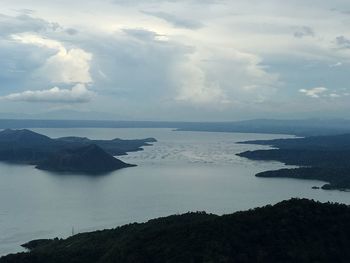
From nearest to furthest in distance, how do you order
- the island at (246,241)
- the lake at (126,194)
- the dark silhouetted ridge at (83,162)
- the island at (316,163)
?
the island at (246,241) < the lake at (126,194) < the island at (316,163) < the dark silhouetted ridge at (83,162)

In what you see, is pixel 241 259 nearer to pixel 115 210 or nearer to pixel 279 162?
pixel 115 210

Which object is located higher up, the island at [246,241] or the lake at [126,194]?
the island at [246,241]

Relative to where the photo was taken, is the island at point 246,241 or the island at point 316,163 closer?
the island at point 246,241

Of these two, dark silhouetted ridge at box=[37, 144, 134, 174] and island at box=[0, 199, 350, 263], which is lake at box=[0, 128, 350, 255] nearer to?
dark silhouetted ridge at box=[37, 144, 134, 174]

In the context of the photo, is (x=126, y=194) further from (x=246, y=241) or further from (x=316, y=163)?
(x=316, y=163)

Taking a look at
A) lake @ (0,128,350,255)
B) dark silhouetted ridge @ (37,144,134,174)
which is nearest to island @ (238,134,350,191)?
lake @ (0,128,350,255)

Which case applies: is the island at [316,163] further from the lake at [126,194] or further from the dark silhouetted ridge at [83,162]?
the dark silhouetted ridge at [83,162]

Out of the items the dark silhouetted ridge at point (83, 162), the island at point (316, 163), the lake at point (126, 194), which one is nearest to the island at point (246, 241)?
the lake at point (126, 194)

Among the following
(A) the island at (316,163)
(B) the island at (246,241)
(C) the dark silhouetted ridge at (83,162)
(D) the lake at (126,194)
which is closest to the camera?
(B) the island at (246,241)
